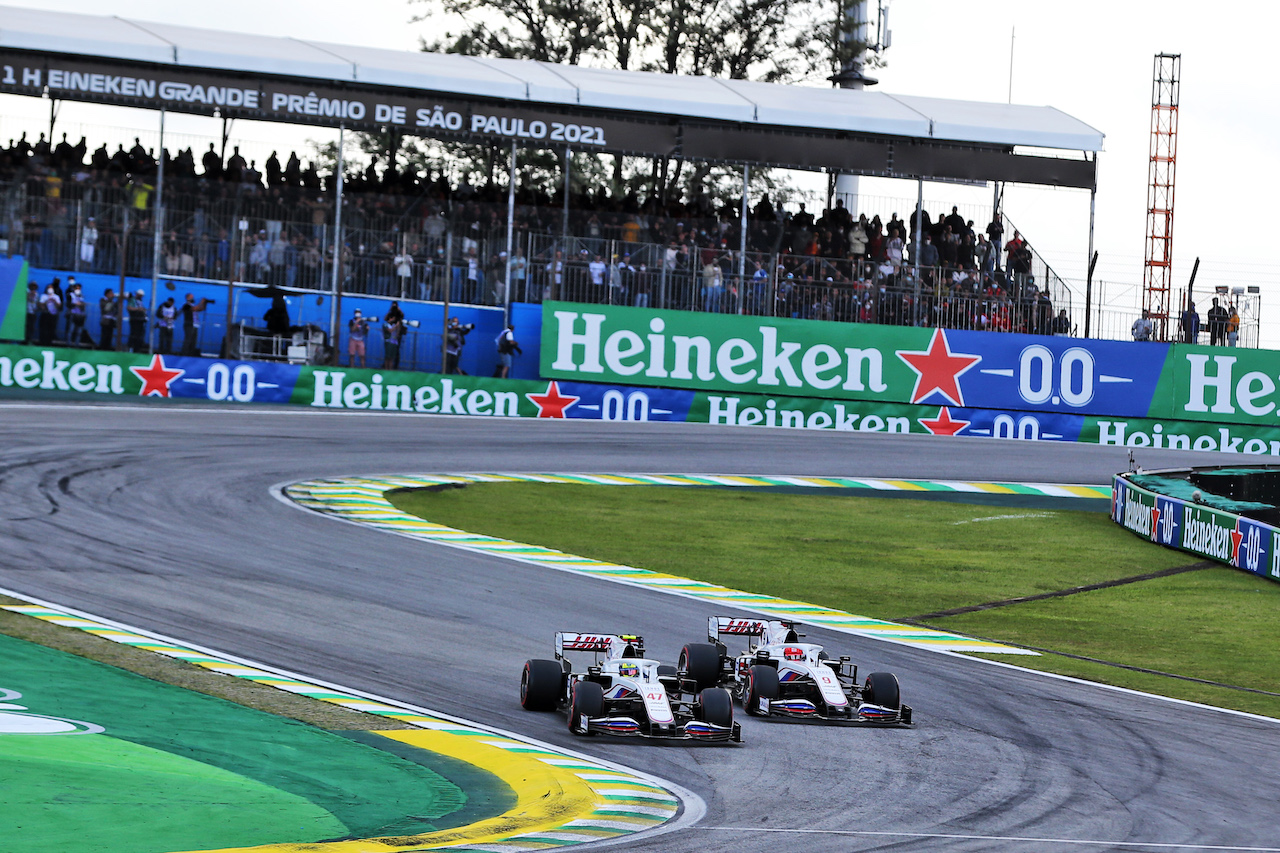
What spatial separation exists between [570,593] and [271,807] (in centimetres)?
809

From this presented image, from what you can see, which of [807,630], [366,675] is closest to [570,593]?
[807,630]

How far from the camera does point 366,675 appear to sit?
12.2 m

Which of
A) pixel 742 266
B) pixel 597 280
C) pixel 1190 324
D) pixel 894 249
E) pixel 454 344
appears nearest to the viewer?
pixel 454 344

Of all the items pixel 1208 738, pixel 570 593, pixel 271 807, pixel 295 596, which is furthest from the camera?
pixel 570 593

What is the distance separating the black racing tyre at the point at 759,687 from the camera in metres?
11.9

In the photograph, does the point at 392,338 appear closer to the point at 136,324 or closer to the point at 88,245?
the point at 136,324

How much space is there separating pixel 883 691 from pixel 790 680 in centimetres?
80

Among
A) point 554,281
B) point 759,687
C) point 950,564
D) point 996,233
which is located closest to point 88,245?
point 554,281

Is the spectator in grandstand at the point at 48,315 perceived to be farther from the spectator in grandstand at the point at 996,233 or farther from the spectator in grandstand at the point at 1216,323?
the spectator in grandstand at the point at 1216,323

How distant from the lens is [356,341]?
96.6 ft

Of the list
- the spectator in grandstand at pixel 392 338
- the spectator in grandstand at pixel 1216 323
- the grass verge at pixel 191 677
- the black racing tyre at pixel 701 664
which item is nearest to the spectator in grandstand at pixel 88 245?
the spectator in grandstand at pixel 392 338

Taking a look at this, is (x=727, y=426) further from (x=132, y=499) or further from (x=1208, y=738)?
(x=1208, y=738)

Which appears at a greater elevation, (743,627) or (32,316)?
(32,316)

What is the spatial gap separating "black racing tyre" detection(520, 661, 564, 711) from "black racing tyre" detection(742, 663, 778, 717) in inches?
57.9
